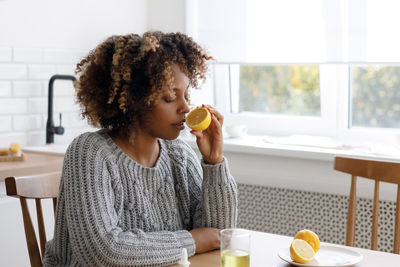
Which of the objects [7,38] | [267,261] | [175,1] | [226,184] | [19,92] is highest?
[175,1]

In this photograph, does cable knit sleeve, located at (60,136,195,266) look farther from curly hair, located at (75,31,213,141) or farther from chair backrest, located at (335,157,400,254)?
chair backrest, located at (335,157,400,254)

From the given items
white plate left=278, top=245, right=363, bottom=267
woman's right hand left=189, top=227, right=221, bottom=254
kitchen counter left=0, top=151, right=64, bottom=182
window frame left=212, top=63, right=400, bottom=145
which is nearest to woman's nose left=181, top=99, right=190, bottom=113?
woman's right hand left=189, top=227, right=221, bottom=254

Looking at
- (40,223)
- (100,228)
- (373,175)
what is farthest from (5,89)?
(373,175)

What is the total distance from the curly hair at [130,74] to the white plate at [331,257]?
498 millimetres

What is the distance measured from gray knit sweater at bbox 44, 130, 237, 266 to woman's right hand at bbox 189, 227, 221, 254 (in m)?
0.02

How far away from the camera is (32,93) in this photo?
280 cm

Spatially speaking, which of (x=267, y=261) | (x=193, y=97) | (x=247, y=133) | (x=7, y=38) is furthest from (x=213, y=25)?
(x=267, y=261)

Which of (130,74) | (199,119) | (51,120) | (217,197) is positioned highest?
(130,74)

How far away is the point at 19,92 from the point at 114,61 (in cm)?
136

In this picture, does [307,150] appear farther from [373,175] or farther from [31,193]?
[31,193]

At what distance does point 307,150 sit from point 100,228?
4.89 ft

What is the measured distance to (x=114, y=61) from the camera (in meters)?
1.52

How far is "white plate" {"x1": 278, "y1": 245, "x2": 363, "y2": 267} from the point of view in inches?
52.7

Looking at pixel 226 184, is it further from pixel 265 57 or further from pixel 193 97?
pixel 193 97
